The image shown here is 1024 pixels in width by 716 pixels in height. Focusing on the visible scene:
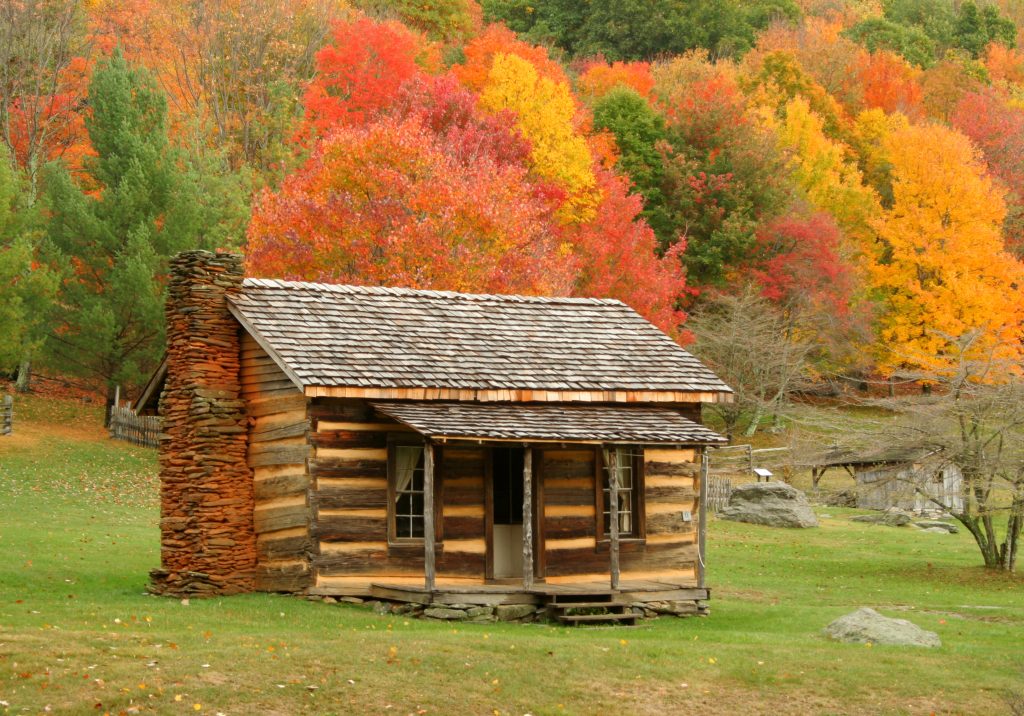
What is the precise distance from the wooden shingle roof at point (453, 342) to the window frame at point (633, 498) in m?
1.17

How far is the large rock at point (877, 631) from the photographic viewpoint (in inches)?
836

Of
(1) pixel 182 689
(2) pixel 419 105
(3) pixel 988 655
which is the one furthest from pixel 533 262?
(1) pixel 182 689

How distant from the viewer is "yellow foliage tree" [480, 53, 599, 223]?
52000mm

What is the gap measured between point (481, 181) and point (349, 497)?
19018 mm

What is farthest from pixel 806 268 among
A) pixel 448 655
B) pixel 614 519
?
pixel 448 655

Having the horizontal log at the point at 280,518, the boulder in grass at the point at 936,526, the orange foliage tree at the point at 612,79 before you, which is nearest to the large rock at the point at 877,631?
the horizontal log at the point at 280,518

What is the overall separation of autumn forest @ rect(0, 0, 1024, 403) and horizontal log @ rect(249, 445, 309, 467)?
13.1m

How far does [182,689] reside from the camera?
52.0 feet

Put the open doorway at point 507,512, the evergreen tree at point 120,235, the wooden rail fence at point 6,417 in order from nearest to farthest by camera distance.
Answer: the open doorway at point 507,512
the wooden rail fence at point 6,417
the evergreen tree at point 120,235

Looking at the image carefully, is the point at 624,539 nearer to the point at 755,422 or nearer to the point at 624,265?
the point at 624,265

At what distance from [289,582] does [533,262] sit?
61.5 ft

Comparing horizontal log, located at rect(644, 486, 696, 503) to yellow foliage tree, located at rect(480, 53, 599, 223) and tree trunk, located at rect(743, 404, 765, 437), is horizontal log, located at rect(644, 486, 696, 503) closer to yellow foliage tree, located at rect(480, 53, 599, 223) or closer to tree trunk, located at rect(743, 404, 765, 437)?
yellow foliage tree, located at rect(480, 53, 599, 223)

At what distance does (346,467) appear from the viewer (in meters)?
23.0

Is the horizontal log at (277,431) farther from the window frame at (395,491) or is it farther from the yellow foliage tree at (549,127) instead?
Answer: the yellow foliage tree at (549,127)
